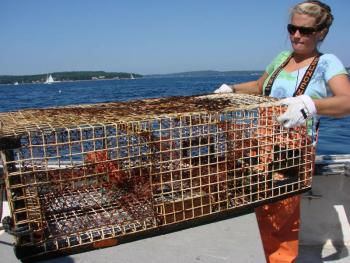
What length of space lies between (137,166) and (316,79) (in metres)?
1.24

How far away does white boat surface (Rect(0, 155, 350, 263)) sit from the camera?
258cm

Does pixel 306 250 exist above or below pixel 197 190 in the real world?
below

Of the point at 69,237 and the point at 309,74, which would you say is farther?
the point at 309,74

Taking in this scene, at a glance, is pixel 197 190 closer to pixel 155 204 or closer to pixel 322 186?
pixel 155 204

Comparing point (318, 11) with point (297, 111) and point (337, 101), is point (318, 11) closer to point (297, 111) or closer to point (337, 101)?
point (337, 101)

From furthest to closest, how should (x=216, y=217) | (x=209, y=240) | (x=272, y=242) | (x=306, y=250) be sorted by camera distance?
(x=306, y=250)
(x=209, y=240)
(x=272, y=242)
(x=216, y=217)

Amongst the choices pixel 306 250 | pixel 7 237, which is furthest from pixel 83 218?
pixel 306 250

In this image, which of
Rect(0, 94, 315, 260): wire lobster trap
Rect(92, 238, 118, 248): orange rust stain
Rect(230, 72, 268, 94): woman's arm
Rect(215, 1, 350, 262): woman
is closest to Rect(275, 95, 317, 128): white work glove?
Rect(215, 1, 350, 262): woman

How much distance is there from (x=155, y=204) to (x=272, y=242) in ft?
3.37

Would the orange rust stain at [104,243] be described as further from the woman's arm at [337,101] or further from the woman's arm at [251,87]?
the woman's arm at [251,87]

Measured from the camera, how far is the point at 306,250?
3.48 metres

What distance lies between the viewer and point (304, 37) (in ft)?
7.73

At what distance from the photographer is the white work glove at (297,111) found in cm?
201

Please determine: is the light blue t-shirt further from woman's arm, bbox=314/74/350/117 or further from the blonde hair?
the blonde hair
